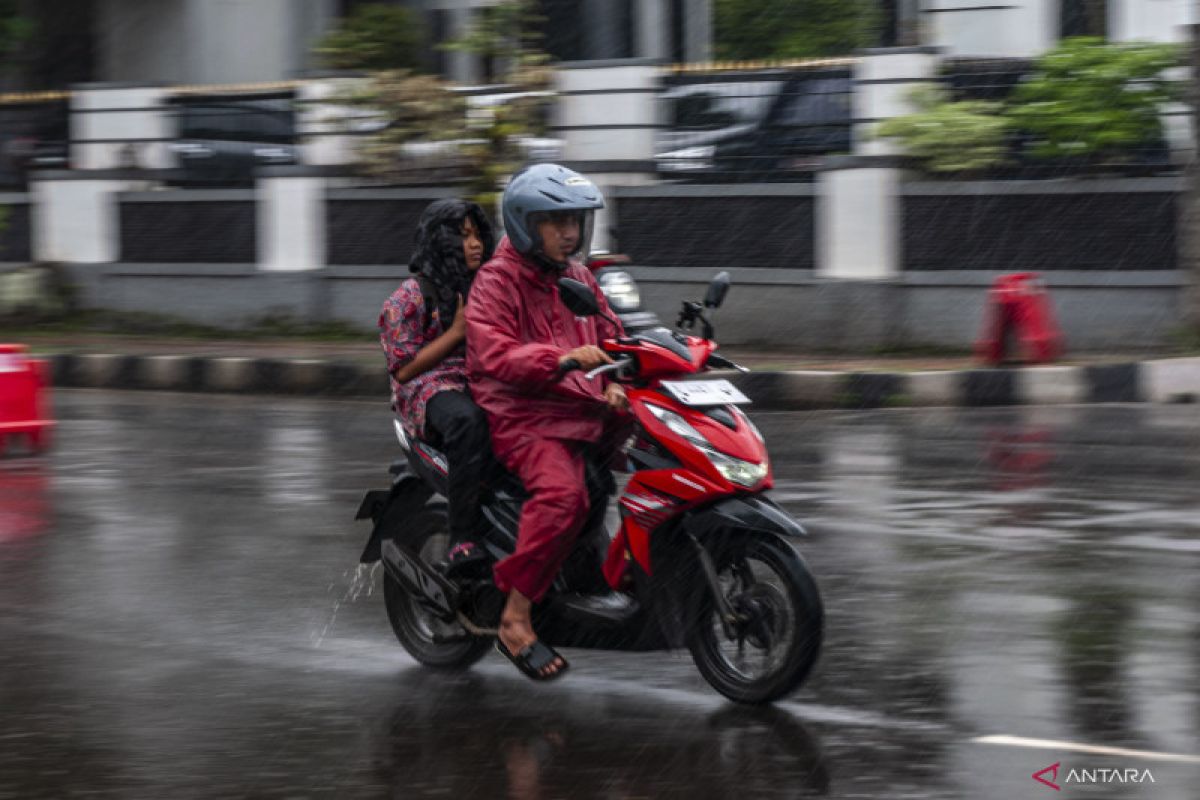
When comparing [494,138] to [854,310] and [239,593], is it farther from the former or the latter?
[239,593]

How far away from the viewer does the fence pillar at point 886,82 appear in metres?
17.7

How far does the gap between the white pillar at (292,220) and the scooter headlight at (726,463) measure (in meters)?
14.6

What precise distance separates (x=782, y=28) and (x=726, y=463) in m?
22.2

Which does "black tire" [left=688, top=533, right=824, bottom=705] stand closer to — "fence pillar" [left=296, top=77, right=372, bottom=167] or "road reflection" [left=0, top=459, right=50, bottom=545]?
"road reflection" [left=0, top=459, right=50, bottom=545]

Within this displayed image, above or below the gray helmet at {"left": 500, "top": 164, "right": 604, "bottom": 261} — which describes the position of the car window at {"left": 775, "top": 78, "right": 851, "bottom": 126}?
above

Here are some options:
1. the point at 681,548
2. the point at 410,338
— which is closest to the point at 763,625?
the point at 681,548

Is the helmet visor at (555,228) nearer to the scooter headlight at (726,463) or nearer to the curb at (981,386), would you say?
the scooter headlight at (726,463)

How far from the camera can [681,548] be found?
236 inches

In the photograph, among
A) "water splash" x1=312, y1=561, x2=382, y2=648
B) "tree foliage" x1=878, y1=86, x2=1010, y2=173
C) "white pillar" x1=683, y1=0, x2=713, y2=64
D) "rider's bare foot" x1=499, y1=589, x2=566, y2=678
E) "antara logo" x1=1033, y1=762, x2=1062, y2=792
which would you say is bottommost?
"water splash" x1=312, y1=561, x2=382, y2=648

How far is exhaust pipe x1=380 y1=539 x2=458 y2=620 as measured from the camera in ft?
21.4

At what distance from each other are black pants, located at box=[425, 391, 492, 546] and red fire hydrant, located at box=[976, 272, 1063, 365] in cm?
933

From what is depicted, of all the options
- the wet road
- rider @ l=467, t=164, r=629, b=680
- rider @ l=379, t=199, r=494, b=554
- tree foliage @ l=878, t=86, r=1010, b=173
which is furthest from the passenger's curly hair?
tree foliage @ l=878, t=86, r=1010, b=173

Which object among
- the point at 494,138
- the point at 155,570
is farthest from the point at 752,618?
the point at 494,138

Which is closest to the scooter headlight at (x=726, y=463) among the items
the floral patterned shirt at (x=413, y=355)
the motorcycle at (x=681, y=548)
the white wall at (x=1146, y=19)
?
the motorcycle at (x=681, y=548)
